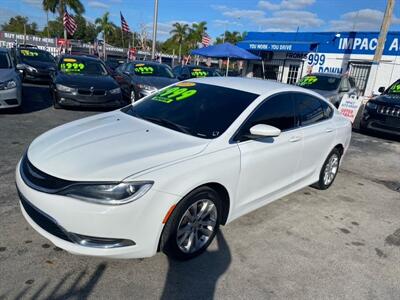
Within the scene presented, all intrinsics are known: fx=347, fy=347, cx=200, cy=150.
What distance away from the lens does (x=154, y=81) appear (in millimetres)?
10195

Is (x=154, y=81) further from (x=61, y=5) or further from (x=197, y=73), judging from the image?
(x=61, y=5)

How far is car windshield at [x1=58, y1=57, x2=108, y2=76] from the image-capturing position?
32.5ft

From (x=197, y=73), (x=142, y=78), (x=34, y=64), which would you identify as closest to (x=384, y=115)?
(x=142, y=78)

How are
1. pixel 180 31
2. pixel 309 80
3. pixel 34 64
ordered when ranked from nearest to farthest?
pixel 309 80 < pixel 34 64 < pixel 180 31

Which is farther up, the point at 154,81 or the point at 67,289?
the point at 154,81

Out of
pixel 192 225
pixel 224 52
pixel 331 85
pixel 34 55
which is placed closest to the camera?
pixel 192 225

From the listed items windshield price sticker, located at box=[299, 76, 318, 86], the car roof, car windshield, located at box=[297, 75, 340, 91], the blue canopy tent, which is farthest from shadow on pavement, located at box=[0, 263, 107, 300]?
the blue canopy tent

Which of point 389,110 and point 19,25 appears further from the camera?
point 19,25

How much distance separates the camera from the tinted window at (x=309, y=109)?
4246 millimetres

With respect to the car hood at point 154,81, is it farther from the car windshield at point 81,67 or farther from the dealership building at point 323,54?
the dealership building at point 323,54

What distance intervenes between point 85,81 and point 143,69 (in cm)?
252

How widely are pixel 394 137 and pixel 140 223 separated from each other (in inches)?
384

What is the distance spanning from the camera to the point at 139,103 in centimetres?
431

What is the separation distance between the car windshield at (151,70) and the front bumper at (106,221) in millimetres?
8799
